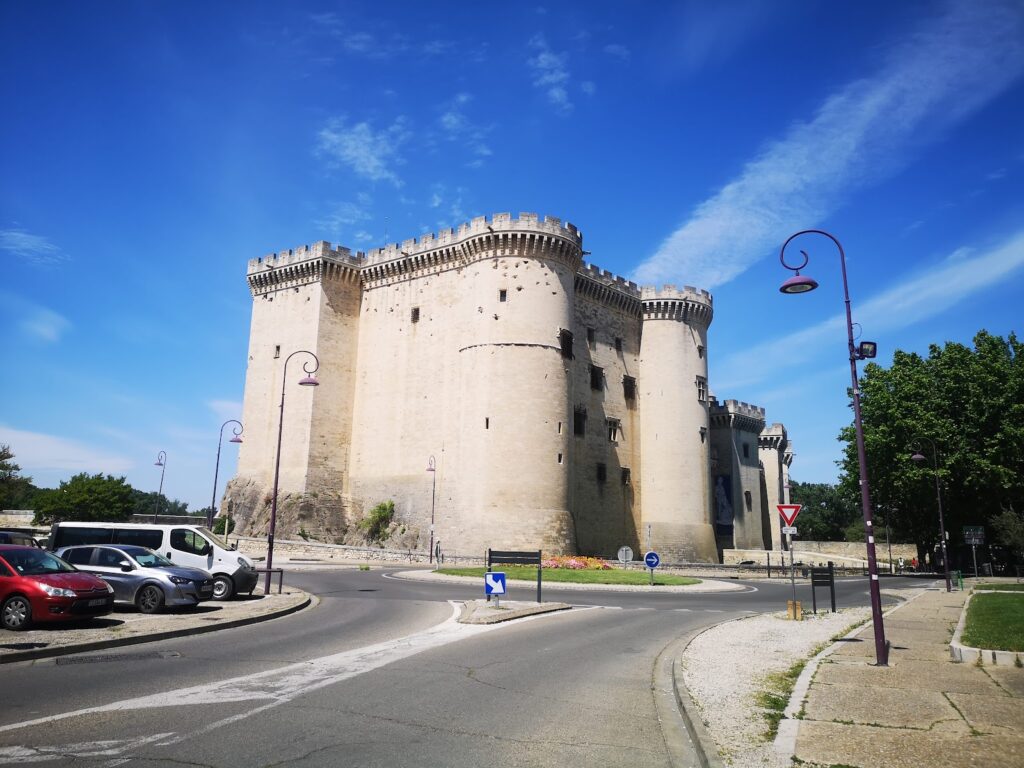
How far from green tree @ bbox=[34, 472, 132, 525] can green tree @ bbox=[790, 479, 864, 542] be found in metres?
79.6

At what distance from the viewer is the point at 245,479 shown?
52.4 meters

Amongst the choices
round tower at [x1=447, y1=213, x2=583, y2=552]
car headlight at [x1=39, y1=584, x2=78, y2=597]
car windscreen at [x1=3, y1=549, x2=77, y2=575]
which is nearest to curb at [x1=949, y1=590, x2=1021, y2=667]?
car headlight at [x1=39, y1=584, x2=78, y2=597]

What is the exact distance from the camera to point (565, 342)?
48125mm

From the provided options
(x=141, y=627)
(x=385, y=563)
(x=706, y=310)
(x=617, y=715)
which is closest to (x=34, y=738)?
(x=617, y=715)

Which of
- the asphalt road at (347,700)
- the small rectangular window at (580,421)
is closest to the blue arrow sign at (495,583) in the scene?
the asphalt road at (347,700)

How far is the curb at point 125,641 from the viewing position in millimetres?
10093

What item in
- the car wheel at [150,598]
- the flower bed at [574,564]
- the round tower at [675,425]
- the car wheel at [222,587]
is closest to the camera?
the car wheel at [150,598]

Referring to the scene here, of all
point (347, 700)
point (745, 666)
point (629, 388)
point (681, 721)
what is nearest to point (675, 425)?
point (629, 388)

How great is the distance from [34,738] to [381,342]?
4722 cm

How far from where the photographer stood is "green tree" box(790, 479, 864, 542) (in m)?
103

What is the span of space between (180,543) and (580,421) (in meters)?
34.7

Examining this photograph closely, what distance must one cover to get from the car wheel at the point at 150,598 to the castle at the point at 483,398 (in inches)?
1106

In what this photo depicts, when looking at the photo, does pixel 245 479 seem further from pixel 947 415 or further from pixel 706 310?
pixel 947 415

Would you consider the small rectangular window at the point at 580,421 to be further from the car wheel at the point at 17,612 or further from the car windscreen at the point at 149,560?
the car wheel at the point at 17,612
